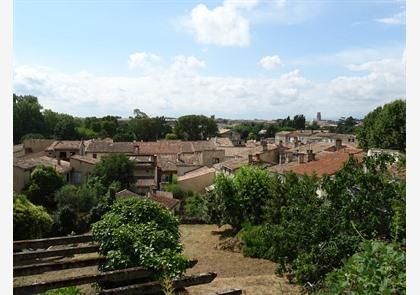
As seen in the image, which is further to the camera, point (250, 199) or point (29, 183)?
point (29, 183)

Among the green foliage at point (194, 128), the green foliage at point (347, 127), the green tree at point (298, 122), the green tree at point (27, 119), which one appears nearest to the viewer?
Answer: the green tree at point (27, 119)

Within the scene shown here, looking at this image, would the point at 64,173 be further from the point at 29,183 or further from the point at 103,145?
the point at 103,145

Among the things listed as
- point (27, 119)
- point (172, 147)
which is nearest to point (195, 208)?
point (172, 147)

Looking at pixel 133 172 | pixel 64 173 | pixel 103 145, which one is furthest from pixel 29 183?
pixel 103 145

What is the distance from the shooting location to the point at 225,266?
21547 millimetres

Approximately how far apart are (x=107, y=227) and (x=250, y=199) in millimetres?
18981

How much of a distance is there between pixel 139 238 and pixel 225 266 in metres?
14.5

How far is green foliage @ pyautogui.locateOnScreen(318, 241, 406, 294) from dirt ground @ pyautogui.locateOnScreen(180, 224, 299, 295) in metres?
8.48

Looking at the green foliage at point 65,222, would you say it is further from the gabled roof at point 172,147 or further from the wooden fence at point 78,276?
the gabled roof at point 172,147

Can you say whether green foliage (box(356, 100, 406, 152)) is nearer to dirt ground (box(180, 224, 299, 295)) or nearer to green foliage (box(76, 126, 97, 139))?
dirt ground (box(180, 224, 299, 295))

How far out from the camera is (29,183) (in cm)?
3572

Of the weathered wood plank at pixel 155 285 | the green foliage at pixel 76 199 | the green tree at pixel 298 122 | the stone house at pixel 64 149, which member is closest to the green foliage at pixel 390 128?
the green foliage at pixel 76 199

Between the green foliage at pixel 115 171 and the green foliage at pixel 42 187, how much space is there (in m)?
4.82

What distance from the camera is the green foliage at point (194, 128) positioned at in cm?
8588
